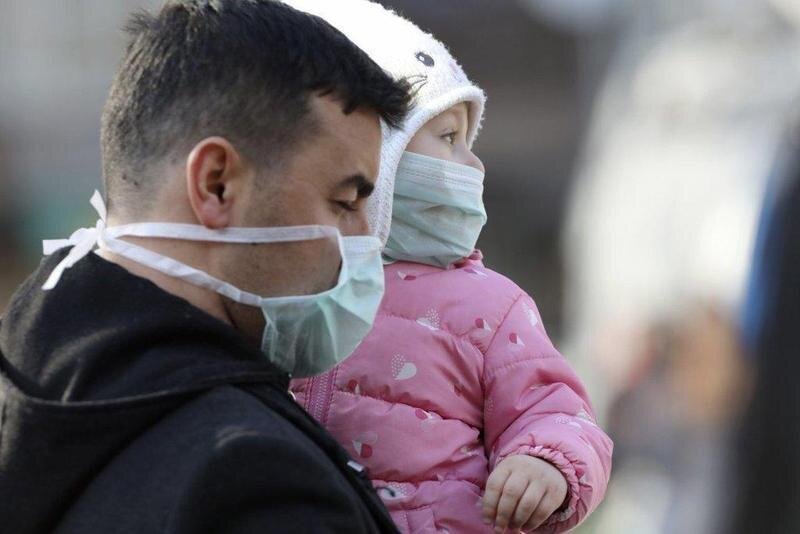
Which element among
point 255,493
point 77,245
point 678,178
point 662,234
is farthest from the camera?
point 678,178

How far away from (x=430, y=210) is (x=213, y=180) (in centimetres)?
75

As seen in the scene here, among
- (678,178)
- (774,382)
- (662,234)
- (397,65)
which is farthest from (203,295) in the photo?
(678,178)

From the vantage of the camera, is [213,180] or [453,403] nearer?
[213,180]

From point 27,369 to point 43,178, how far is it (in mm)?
12485

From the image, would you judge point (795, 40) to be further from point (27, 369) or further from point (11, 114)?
point (11, 114)

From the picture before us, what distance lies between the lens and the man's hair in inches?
91.1

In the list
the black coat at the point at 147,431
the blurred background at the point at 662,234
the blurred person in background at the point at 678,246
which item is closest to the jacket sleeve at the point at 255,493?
the black coat at the point at 147,431

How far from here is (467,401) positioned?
2.83 meters

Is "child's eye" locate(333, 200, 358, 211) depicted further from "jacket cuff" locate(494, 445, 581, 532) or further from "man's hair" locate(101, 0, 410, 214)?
"jacket cuff" locate(494, 445, 581, 532)

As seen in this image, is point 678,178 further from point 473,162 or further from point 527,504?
point 527,504

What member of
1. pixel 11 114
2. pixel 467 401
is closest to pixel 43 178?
pixel 11 114

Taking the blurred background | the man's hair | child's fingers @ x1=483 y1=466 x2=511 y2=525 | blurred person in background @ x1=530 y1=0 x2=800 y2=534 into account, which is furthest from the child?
blurred person in background @ x1=530 y1=0 x2=800 y2=534

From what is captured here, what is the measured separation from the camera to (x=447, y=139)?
9.96 feet

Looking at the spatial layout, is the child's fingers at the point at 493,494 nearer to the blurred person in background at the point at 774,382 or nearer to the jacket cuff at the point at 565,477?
the jacket cuff at the point at 565,477
